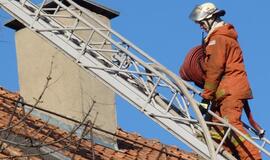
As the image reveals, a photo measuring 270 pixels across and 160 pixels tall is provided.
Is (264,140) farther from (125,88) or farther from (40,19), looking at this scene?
(40,19)

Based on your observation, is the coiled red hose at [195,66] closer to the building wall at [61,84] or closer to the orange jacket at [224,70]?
the orange jacket at [224,70]

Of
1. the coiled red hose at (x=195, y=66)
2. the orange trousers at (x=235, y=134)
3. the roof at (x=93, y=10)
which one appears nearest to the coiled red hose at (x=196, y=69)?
the coiled red hose at (x=195, y=66)

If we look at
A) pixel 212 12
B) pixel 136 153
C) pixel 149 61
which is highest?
pixel 212 12

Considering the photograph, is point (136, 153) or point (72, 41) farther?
point (136, 153)

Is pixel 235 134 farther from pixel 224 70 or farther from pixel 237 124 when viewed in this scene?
pixel 224 70

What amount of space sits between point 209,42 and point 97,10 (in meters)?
4.13

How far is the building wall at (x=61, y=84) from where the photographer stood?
566 inches

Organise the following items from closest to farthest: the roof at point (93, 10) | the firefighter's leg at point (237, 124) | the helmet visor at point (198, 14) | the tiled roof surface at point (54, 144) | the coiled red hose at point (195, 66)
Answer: the firefighter's leg at point (237, 124)
the tiled roof surface at point (54, 144)
the helmet visor at point (198, 14)
the coiled red hose at point (195, 66)
the roof at point (93, 10)

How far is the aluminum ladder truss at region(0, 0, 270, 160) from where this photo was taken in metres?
11.3

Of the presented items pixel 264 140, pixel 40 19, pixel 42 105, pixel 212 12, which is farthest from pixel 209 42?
pixel 42 105

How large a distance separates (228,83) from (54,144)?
2094 mm

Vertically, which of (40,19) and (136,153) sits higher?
(40,19)

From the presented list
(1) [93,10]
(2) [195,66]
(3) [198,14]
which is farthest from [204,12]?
(1) [93,10]

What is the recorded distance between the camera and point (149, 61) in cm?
1157
